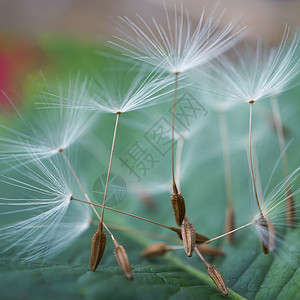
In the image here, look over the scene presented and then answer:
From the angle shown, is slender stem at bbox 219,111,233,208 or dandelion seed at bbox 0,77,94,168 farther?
slender stem at bbox 219,111,233,208

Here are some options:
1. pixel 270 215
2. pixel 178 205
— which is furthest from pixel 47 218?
pixel 270 215

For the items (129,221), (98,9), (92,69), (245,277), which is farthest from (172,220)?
(98,9)

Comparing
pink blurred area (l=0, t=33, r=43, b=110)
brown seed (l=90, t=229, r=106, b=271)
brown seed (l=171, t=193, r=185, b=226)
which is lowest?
brown seed (l=90, t=229, r=106, b=271)

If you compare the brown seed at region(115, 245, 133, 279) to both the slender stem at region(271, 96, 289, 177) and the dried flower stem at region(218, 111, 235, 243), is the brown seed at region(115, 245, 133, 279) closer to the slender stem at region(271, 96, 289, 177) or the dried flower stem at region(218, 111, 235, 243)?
the dried flower stem at region(218, 111, 235, 243)

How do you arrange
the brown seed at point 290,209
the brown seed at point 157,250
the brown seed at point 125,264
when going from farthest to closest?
the brown seed at point 157,250 → the brown seed at point 290,209 → the brown seed at point 125,264

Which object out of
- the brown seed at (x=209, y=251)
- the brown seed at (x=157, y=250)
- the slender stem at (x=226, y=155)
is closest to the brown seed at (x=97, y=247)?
the brown seed at (x=157, y=250)

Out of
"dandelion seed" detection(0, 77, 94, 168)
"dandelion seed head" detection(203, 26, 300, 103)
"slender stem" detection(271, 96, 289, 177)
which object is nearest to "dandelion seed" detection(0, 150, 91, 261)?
"dandelion seed" detection(0, 77, 94, 168)

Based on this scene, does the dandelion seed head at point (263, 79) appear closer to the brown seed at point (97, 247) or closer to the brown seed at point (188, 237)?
the brown seed at point (188, 237)

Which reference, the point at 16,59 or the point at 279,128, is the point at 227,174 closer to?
the point at 279,128

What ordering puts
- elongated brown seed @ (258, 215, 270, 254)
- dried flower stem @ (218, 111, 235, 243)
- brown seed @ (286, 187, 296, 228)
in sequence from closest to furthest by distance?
elongated brown seed @ (258, 215, 270, 254) < brown seed @ (286, 187, 296, 228) < dried flower stem @ (218, 111, 235, 243)
